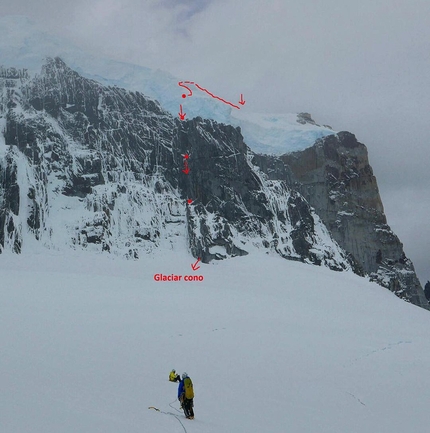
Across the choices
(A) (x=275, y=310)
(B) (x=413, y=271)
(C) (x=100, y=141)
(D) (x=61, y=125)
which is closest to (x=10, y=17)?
(D) (x=61, y=125)

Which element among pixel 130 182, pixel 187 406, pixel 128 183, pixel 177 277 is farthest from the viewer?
pixel 130 182

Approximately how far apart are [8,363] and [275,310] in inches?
924

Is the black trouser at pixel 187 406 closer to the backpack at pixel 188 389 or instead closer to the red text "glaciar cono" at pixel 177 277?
the backpack at pixel 188 389

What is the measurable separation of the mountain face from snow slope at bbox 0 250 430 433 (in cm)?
2063

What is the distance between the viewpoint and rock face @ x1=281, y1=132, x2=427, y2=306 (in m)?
93.8

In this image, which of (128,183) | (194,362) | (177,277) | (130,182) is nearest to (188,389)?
(194,362)

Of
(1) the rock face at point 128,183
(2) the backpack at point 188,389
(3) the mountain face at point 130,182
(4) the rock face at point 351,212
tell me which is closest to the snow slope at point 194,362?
(2) the backpack at point 188,389

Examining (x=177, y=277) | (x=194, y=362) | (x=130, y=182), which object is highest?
(x=130, y=182)

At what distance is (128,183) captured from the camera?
68750 millimetres

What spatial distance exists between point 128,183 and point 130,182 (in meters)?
0.46

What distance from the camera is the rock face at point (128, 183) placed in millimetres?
62281

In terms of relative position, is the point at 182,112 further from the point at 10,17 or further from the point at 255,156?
the point at 10,17

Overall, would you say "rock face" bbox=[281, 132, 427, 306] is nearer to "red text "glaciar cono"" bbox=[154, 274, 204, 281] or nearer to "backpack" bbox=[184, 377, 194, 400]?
"red text "glaciar cono"" bbox=[154, 274, 204, 281]

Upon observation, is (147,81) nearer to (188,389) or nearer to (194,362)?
(194,362)
